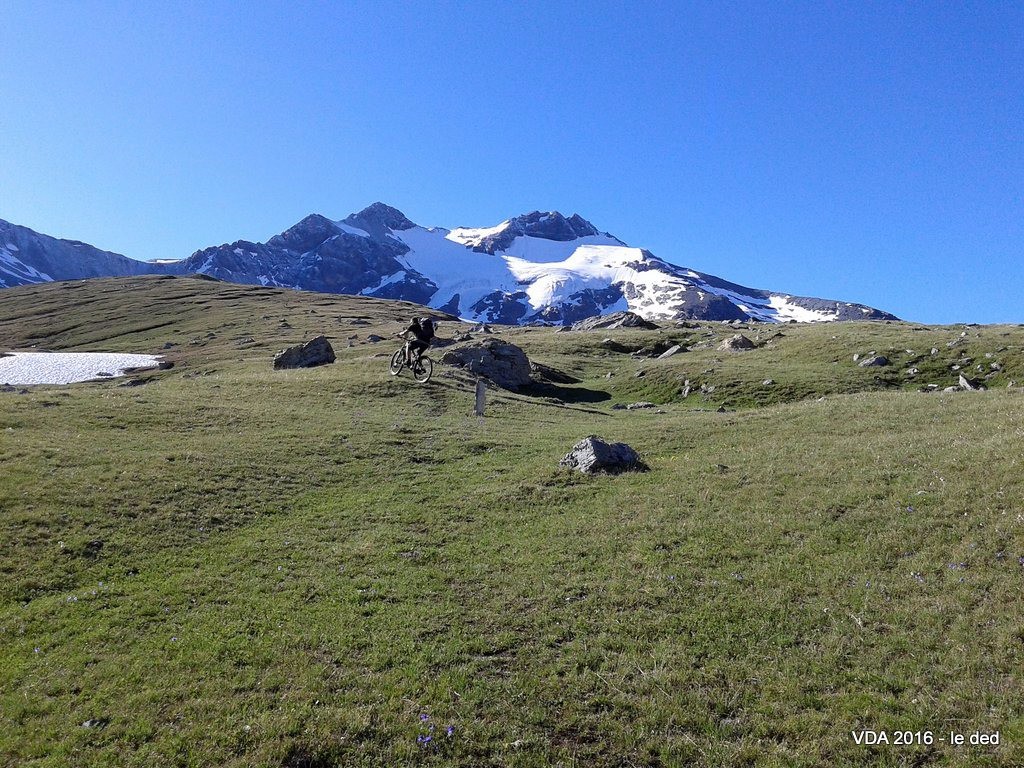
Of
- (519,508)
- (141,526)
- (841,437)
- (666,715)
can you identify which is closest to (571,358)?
(841,437)

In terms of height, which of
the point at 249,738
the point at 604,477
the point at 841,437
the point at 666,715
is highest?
the point at 841,437

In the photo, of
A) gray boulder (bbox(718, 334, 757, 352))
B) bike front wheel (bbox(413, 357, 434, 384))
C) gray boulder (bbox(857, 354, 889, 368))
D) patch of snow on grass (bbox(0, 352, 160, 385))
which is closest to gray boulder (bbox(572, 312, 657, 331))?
gray boulder (bbox(718, 334, 757, 352))

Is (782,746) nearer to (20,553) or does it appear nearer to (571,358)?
(20,553)

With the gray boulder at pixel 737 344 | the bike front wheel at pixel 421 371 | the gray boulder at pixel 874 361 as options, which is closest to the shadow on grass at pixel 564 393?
the bike front wheel at pixel 421 371

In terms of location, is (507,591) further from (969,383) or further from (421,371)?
(969,383)

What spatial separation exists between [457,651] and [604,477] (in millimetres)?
13929

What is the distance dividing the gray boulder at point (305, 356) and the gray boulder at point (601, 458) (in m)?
45.1

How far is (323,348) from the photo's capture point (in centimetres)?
6762

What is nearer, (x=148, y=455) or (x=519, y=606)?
(x=519, y=606)

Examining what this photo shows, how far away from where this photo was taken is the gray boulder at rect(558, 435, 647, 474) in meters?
26.8

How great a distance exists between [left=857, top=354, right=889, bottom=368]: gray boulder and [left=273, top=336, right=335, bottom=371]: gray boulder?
2352 inches

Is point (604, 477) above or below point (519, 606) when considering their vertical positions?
above

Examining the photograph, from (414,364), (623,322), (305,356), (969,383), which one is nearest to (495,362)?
(414,364)

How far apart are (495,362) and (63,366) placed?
79.5 metres
